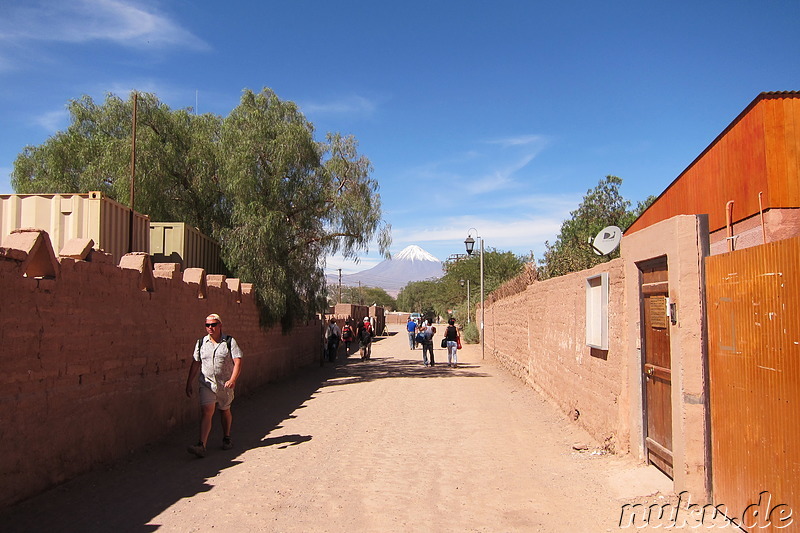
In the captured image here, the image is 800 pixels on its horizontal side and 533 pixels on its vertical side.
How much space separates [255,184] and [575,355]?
9.65 metres

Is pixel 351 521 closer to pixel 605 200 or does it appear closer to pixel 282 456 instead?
pixel 282 456

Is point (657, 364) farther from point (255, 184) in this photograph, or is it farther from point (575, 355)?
point (255, 184)

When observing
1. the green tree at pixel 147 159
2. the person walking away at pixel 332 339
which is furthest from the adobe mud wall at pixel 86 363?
the person walking away at pixel 332 339

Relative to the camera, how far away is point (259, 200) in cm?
1619

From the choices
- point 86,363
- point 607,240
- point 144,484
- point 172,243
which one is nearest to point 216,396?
point 144,484

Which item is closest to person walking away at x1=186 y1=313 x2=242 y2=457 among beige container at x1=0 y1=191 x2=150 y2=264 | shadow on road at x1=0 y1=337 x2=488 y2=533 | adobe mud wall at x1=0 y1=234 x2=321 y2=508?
shadow on road at x1=0 y1=337 x2=488 y2=533

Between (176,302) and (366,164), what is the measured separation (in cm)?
→ 1001

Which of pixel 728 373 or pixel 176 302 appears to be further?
pixel 176 302

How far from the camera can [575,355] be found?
980 centimetres

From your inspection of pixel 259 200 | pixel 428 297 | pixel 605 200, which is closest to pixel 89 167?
pixel 259 200

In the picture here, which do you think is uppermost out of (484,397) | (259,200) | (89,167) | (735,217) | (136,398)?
(89,167)

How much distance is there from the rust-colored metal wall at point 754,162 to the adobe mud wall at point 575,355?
3138 millimetres

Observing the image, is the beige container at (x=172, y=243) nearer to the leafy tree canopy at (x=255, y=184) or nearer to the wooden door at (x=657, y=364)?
the leafy tree canopy at (x=255, y=184)

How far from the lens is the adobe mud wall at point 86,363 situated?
17.8ft
